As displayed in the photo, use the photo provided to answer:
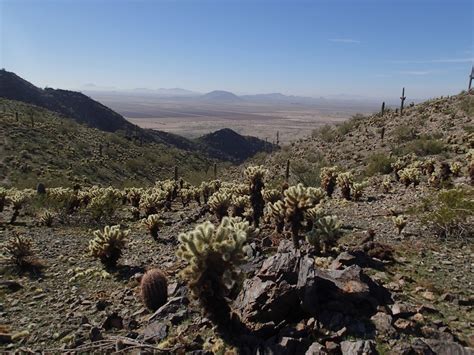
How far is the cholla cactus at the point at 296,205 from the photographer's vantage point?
1080cm

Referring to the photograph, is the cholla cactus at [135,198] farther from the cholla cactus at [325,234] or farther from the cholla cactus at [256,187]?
the cholla cactus at [325,234]

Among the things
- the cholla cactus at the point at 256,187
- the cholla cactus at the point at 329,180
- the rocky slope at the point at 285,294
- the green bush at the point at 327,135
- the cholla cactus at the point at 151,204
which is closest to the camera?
the rocky slope at the point at 285,294

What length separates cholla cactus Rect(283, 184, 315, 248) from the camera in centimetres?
1080

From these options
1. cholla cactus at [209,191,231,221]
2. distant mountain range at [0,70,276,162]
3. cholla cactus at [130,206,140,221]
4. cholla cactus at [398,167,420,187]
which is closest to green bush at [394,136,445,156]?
cholla cactus at [398,167,420,187]

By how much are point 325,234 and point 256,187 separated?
203 inches

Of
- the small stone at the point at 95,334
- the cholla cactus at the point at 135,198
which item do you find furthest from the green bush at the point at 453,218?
the cholla cactus at the point at 135,198

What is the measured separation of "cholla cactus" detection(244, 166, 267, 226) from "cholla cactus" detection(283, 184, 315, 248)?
158 inches

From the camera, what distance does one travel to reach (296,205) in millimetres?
10891

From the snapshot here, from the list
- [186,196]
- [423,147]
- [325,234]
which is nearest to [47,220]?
[186,196]

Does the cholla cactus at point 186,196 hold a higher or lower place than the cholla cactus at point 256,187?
lower

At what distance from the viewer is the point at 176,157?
2277 inches

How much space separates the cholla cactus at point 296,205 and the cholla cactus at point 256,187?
401 centimetres

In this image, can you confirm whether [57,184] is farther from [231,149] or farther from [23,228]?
[231,149]

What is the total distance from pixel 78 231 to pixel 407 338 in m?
15.3
